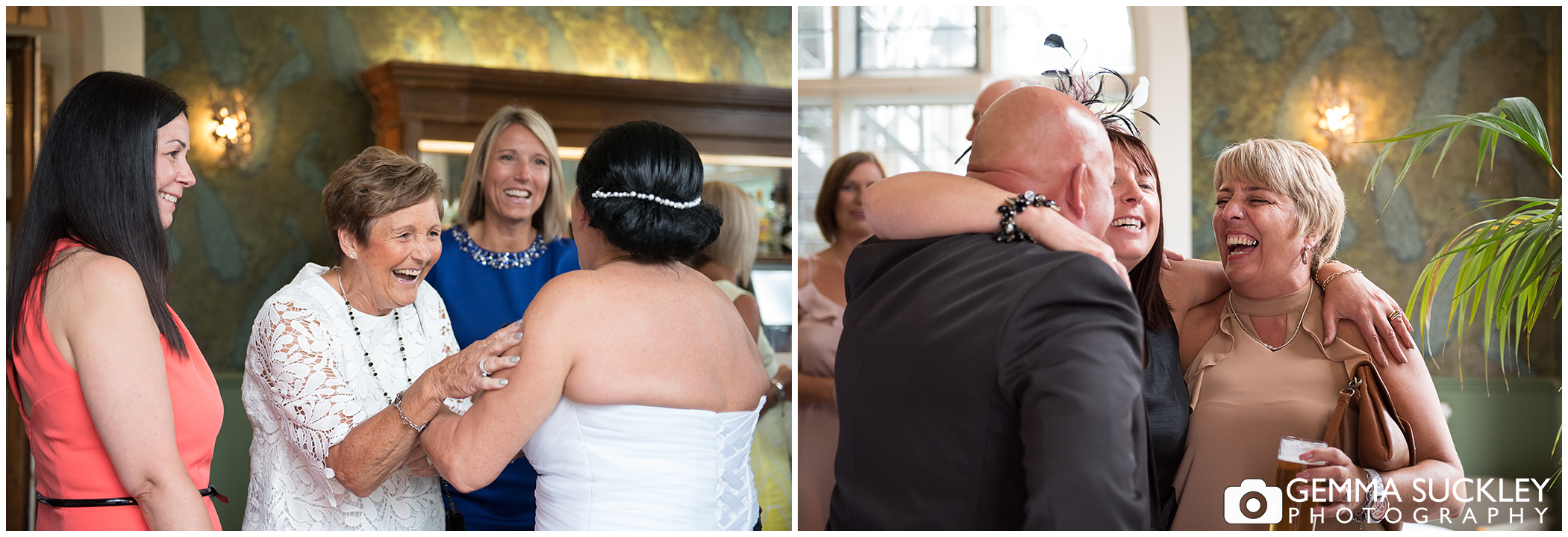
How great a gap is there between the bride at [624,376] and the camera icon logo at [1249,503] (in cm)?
93

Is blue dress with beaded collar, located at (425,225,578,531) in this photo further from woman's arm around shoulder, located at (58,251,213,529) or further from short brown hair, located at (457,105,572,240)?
woman's arm around shoulder, located at (58,251,213,529)

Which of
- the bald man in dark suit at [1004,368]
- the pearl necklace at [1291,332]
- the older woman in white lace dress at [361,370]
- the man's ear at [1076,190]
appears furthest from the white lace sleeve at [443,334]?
the pearl necklace at [1291,332]

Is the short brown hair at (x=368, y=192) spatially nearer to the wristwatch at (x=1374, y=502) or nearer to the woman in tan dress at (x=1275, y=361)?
the woman in tan dress at (x=1275, y=361)

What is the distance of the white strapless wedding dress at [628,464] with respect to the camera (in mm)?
1537

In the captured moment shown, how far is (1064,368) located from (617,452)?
2.49 feet

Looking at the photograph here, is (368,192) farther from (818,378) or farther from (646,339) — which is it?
(818,378)

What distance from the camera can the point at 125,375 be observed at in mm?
1470

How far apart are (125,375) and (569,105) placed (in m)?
4.02

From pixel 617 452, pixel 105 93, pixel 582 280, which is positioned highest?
pixel 105 93

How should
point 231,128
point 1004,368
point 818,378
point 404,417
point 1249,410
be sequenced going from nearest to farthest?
point 1004,368, point 404,417, point 1249,410, point 818,378, point 231,128

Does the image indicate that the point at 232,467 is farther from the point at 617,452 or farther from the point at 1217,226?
the point at 1217,226

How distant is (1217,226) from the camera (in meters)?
1.96

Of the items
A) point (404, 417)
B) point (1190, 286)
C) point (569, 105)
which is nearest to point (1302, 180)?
point (1190, 286)

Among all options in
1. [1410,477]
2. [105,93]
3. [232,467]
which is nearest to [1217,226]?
[1410,477]
